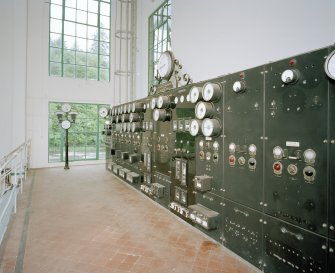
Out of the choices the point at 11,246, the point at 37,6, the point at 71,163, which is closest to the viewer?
the point at 11,246

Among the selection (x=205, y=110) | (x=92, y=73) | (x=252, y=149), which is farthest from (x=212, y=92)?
(x=92, y=73)

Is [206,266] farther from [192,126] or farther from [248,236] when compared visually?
[192,126]

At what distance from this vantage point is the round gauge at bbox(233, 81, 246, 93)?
3020mm

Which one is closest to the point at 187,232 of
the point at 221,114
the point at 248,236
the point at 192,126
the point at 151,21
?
the point at 248,236

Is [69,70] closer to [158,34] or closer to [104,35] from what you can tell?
[104,35]

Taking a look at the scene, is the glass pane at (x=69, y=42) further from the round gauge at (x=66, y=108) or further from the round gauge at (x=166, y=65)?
the round gauge at (x=166, y=65)

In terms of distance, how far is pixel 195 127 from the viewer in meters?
3.77

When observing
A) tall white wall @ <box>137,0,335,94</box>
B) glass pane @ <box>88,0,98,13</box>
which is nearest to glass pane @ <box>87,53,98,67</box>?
glass pane @ <box>88,0,98,13</box>

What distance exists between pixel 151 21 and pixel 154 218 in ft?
26.5

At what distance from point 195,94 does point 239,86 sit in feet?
2.86

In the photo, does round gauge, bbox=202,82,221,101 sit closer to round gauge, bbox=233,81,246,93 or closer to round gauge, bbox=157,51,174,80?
round gauge, bbox=233,81,246,93

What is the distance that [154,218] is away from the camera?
4.51 m

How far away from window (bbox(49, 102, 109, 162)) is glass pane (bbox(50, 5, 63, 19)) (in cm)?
348

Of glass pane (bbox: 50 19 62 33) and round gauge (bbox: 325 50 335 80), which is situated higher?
glass pane (bbox: 50 19 62 33)
